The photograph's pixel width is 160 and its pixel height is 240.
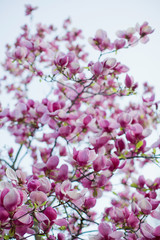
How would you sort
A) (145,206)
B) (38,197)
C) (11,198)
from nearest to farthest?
(11,198) → (38,197) → (145,206)

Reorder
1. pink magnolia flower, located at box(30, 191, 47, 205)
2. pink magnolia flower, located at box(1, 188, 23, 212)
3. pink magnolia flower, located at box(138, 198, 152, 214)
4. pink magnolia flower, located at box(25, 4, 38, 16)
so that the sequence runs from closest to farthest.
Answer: pink magnolia flower, located at box(1, 188, 23, 212) → pink magnolia flower, located at box(30, 191, 47, 205) → pink magnolia flower, located at box(138, 198, 152, 214) → pink magnolia flower, located at box(25, 4, 38, 16)

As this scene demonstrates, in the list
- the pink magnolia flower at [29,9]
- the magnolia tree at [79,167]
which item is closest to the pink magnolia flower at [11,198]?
the magnolia tree at [79,167]

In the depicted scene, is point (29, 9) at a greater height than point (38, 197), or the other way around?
point (29, 9)

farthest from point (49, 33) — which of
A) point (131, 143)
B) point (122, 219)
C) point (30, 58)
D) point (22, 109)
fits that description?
point (122, 219)

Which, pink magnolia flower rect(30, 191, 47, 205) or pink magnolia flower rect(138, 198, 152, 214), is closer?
pink magnolia flower rect(30, 191, 47, 205)

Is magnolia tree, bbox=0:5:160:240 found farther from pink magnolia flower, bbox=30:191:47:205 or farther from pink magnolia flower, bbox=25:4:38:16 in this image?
pink magnolia flower, bbox=25:4:38:16

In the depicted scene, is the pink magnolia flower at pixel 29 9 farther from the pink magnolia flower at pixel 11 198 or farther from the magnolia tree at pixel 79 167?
the pink magnolia flower at pixel 11 198

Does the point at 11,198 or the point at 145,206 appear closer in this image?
the point at 11,198

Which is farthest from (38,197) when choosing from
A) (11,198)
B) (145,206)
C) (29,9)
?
(29,9)

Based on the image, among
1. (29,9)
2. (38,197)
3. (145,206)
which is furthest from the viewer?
(29,9)

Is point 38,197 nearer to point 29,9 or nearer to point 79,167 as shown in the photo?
point 79,167

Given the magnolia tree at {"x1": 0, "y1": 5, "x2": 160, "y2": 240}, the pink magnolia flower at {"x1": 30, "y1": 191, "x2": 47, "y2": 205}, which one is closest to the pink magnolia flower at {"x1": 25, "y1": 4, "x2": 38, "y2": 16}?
the magnolia tree at {"x1": 0, "y1": 5, "x2": 160, "y2": 240}

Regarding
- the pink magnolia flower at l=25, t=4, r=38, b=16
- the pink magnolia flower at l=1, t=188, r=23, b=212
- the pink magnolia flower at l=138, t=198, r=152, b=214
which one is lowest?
the pink magnolia flower at l=138, t=198, r=152, b=214

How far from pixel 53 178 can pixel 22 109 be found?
75cm
